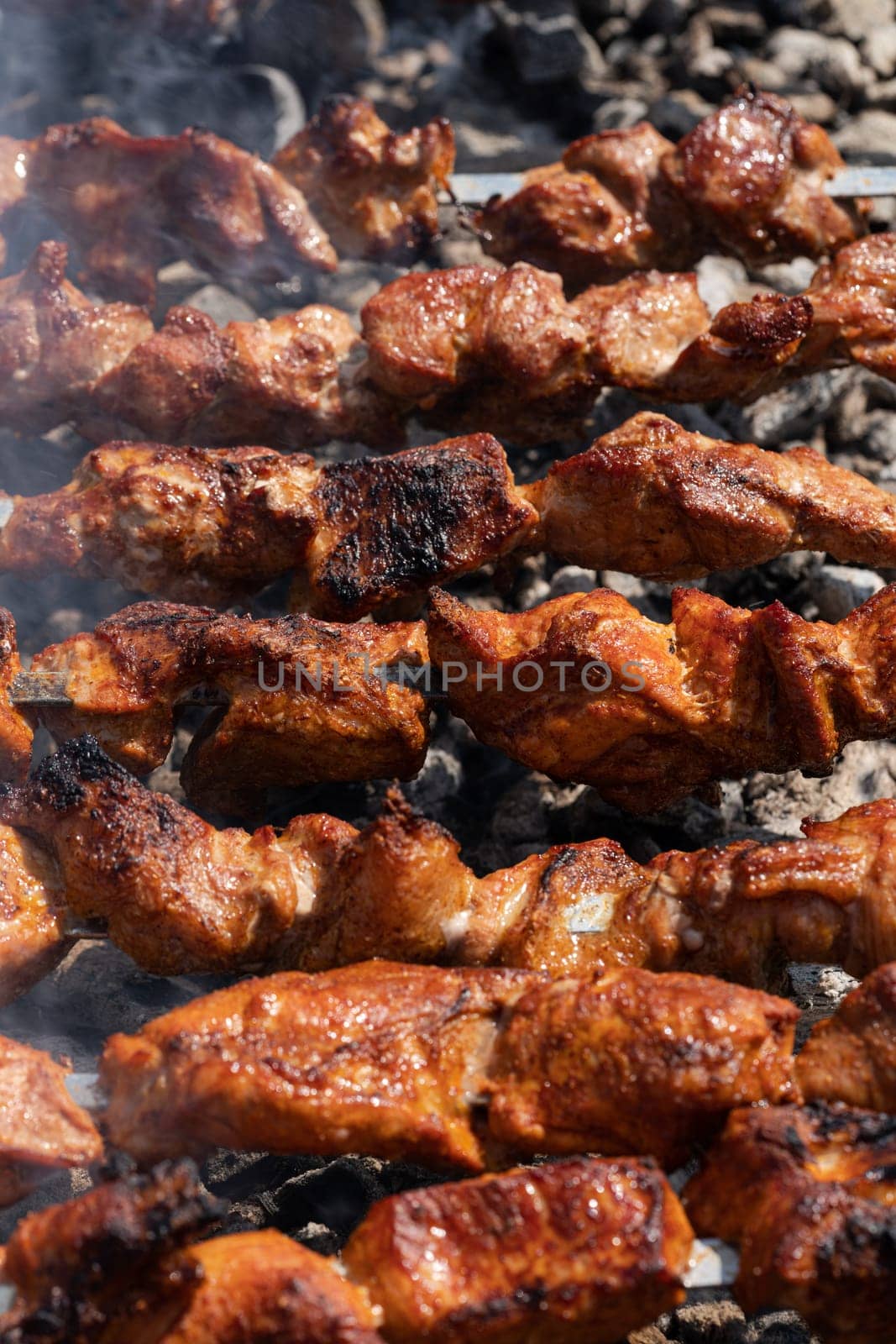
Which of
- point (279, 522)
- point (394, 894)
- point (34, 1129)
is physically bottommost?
point (34, 1129)

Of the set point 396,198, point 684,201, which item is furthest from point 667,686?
point 396,198

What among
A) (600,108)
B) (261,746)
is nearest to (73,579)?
(261,746)

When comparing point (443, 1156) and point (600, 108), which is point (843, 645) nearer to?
point (443, 1156)

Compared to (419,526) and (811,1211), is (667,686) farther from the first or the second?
(811,1211)

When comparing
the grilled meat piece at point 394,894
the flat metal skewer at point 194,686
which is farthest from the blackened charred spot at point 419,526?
the grilled meat piece at point 394,894

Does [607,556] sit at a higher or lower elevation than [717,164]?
lower

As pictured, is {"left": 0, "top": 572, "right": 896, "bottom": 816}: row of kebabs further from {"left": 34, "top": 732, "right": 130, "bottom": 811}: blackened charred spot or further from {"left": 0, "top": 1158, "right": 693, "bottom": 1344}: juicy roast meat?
{"left": 0, "top": 1158, "right": 693, "bottom": 1344}: juicy roast meat
